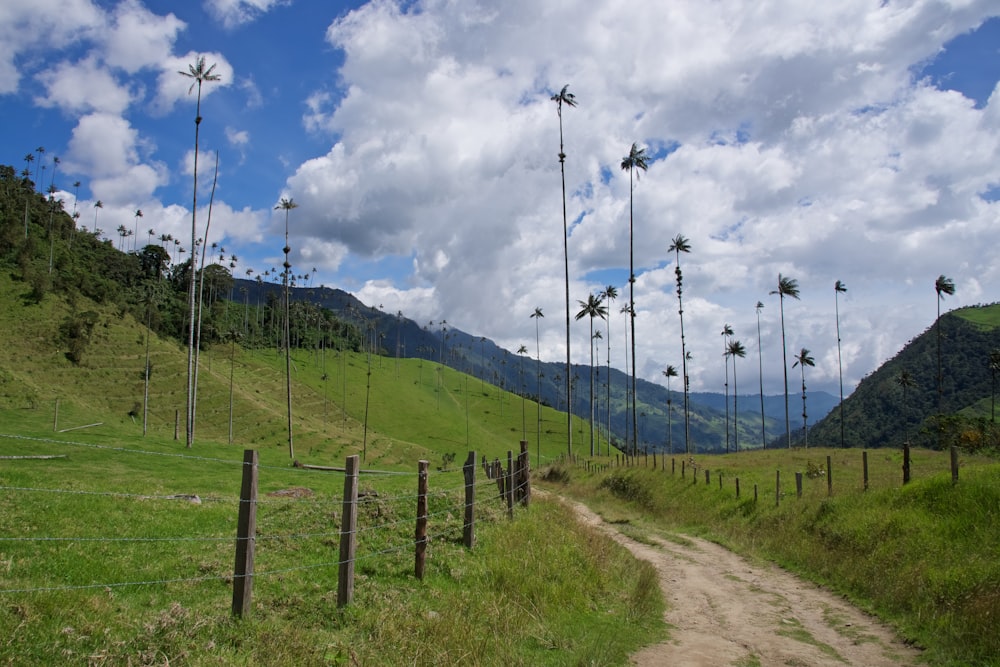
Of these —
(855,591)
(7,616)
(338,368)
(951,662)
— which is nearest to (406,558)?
(7,616)

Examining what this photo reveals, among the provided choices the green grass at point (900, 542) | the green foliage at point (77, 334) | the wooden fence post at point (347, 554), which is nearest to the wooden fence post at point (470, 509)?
the wooden fence post at point (347, 554)

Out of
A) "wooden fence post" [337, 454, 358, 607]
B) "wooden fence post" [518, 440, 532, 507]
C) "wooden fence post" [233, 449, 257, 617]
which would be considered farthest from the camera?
"wooden fence post" [518, 440, 532, 507]

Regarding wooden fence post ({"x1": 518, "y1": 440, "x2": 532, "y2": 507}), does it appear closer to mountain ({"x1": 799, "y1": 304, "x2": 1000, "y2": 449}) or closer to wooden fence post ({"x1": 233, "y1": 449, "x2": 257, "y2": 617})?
wooden fence post ({"x1": 233, "y1": 449, "x2": 257, "y2": 617})

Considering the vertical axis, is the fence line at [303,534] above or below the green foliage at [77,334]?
below

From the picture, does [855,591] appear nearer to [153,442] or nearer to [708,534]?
[708,534]

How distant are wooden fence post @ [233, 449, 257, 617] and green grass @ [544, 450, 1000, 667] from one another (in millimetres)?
9298

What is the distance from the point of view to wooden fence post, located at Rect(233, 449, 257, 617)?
7016mm

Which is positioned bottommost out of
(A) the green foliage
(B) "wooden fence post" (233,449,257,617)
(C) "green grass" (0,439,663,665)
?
(C) "green grass" (0,439,663,665)

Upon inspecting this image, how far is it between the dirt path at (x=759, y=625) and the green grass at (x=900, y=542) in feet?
1.85

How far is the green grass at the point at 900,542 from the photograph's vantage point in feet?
29.8

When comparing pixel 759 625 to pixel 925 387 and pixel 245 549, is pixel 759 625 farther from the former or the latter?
pixel 925 387

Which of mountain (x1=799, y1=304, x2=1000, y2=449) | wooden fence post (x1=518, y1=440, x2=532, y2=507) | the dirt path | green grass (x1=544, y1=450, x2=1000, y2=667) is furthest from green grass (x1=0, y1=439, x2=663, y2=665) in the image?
mountain (x1=799, y1=304, x2=1000, y2=449)

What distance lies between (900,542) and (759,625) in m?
5.13

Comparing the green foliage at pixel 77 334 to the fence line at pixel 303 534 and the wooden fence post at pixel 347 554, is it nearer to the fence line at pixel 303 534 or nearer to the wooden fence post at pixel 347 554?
the fence line at pixel 303 534
